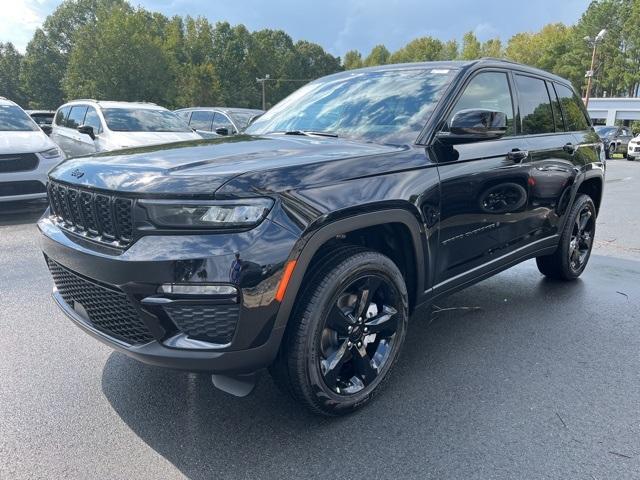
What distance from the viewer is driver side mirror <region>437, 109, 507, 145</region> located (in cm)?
274

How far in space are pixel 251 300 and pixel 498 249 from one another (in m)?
2.15

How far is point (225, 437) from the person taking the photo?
236cm

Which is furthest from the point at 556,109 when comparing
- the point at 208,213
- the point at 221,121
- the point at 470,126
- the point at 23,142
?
the point at 221,121

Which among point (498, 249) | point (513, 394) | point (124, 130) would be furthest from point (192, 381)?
point (124, 130)

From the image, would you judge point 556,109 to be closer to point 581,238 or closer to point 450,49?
point 581,238

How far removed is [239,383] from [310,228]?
2.56 feet

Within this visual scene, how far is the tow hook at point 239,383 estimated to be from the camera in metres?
2.21

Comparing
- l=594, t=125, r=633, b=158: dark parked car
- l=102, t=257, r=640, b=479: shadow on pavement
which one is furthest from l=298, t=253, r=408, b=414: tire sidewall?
l=594, t=125, r=633, b=158: dark parked car

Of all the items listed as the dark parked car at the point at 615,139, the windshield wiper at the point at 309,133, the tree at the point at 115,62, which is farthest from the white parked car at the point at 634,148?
the tree at the point at 115,62

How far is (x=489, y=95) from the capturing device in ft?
11.2

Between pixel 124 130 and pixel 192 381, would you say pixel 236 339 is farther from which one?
pixel 124 130

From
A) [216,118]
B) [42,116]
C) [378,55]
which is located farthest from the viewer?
[378,55]

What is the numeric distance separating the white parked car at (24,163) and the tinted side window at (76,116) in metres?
2.15

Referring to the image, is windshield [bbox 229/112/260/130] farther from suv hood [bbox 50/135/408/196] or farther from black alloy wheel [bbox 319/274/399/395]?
black alloy wheel [bbox 319/274/399/395]
